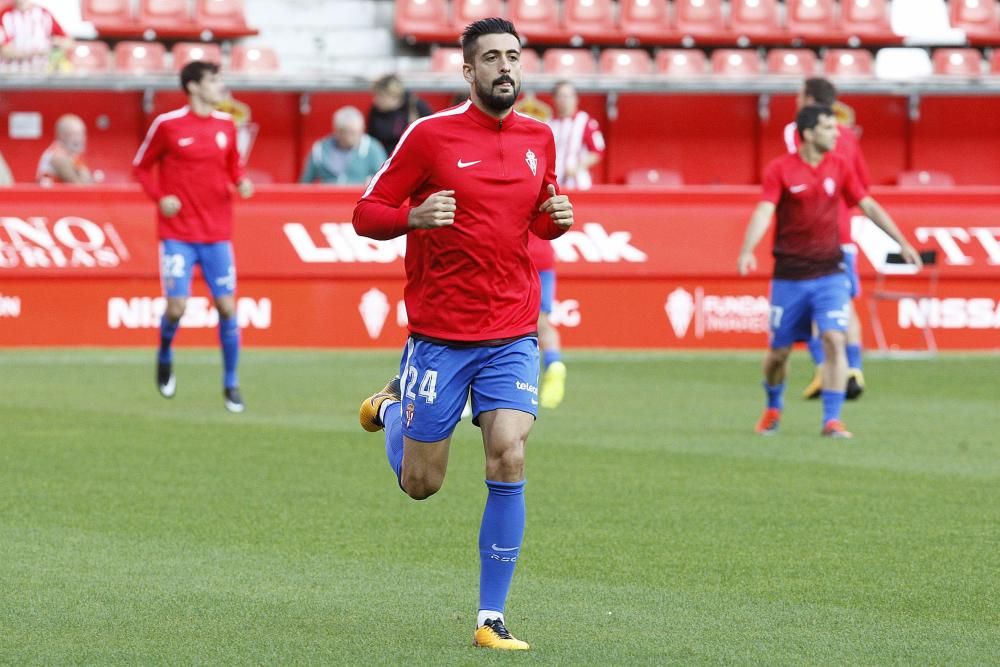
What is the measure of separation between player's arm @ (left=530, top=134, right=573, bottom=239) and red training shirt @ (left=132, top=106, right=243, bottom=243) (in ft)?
24.6

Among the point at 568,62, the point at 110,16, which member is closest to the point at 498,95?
the point at 568,62

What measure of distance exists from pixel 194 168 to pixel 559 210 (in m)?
7.83

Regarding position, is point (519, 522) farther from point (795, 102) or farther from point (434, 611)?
point (795, 102)

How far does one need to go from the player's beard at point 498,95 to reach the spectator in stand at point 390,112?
1323cm

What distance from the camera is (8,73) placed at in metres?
23.6

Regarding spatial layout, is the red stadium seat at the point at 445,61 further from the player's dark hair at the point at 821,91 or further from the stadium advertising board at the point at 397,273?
the player's dark hair at the point at 821,91

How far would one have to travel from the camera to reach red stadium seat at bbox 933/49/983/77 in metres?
26.6

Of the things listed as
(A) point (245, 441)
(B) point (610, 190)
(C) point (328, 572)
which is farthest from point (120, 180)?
(C) point (328, 572)

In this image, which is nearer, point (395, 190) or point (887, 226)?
point (395, 190)

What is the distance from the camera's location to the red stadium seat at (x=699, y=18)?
89.3ft

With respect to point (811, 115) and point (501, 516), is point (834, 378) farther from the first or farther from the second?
point (501, 516)

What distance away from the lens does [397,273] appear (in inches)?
731

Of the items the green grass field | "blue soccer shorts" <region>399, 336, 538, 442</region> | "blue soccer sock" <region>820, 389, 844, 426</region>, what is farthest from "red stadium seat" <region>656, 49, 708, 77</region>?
"blue soccer shorts" <region>399, 336, 538, 442</region>

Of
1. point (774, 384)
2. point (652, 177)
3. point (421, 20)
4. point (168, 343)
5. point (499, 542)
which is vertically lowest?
point (652, 177)
